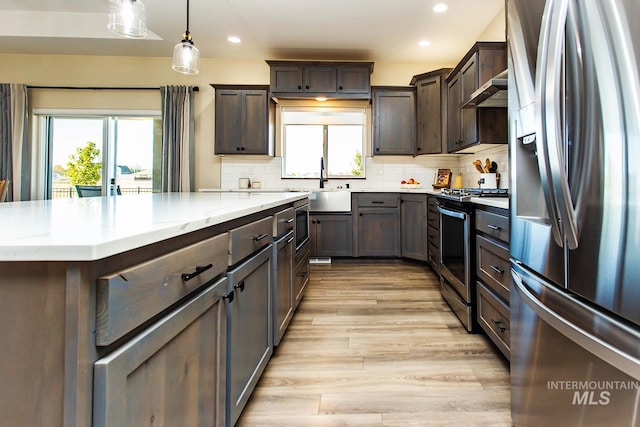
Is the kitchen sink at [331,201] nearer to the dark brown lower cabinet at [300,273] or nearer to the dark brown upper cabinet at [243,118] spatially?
the dark brown upper cabinet at [243,118]

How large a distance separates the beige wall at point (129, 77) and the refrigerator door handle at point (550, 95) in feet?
14.1

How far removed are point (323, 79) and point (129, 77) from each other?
290 cm

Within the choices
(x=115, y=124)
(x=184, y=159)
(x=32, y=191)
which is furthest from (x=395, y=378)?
(x=32, y=191)

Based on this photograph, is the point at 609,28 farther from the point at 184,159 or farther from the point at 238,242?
the point at 184,159

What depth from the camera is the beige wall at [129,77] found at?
15.8 feet

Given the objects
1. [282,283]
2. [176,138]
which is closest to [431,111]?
[282,283]

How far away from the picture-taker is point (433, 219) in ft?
12.0

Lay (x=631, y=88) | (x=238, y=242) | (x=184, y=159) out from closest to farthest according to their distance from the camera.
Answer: (x=631, y=88)
(x=238, y=242)
(x=184, y=159)

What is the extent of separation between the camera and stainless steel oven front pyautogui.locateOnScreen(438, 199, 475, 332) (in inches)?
84.9

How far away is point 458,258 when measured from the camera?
2.38 m

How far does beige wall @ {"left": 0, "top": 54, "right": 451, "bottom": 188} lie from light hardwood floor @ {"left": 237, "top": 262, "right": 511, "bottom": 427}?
11.5ft

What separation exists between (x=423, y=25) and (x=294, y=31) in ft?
4.93

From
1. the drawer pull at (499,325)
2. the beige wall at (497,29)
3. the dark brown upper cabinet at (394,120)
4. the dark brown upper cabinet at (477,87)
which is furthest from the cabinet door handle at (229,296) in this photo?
the dark brown upper cabinet at (394,120)

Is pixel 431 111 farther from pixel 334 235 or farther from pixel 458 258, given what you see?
pixel 458 258
